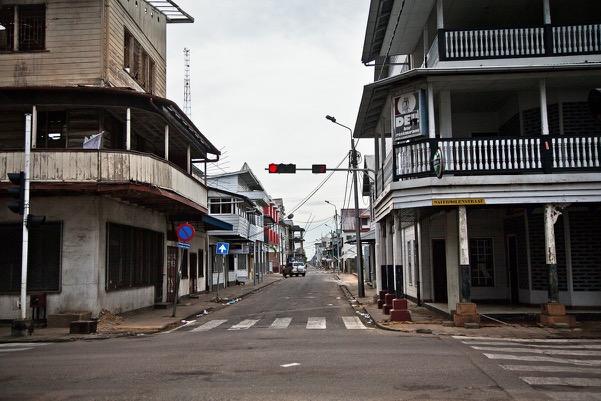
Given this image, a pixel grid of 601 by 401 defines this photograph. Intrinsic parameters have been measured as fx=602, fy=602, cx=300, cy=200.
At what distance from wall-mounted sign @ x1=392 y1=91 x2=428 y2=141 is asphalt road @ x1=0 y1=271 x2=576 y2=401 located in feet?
18.7

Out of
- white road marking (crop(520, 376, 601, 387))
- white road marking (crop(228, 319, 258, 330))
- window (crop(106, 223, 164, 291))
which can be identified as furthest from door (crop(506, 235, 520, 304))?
window (crop(106, 223, 164, 291))

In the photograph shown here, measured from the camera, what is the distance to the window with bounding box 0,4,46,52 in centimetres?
2036

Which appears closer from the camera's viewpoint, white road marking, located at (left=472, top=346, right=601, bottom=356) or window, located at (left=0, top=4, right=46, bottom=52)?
white road marking, located at (left=472, top=346, right=601, bottom=356)

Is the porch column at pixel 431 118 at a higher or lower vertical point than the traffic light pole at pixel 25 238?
higher

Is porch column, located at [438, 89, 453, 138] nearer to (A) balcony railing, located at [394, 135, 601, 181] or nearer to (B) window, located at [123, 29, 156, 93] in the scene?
(A) balcony railing, located at [394, 135, 601, 181]

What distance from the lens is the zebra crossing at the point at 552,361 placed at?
7.95 meters

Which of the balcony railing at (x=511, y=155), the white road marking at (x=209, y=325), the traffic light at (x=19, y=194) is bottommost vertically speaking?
the white road marking at (x=209, y=325)

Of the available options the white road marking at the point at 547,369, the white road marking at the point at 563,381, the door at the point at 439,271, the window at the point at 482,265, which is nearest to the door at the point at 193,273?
the door at the point at 439,271

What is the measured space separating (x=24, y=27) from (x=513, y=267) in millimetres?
18483

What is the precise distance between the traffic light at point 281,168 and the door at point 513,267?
26.0ft

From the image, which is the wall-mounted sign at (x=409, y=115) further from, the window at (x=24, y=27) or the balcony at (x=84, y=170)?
the window at (x=24, y=27)

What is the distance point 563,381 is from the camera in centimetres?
839

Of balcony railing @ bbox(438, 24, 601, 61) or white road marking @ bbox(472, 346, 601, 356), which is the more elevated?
balcony railing @ bbox(438, 24, 601, 61)

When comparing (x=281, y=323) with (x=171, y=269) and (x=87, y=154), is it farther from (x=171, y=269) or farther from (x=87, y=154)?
(x=171, y=269)
